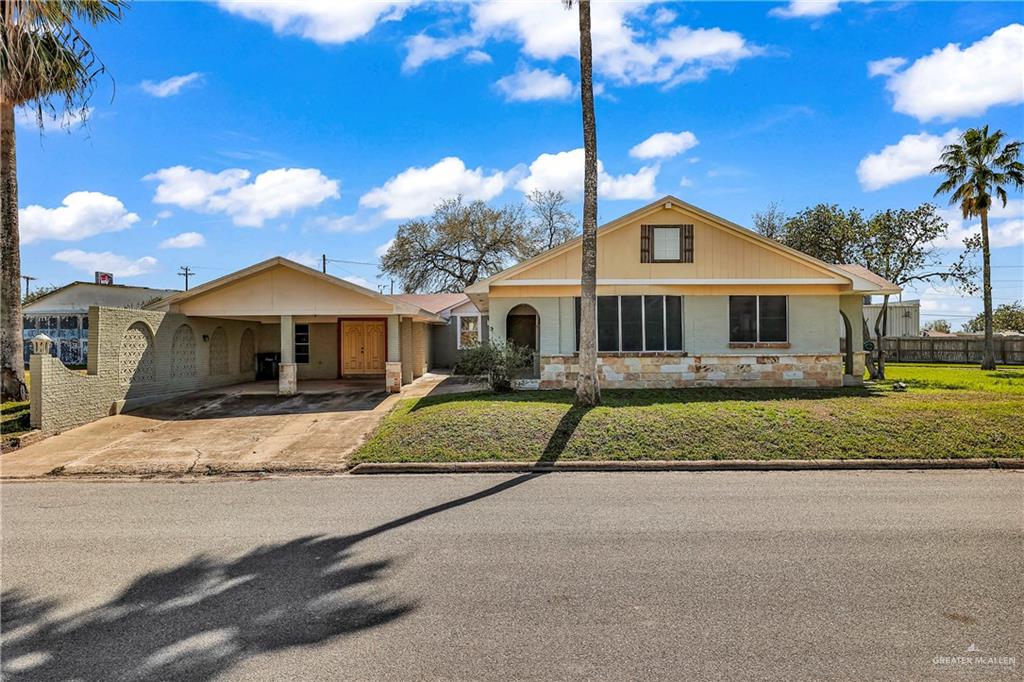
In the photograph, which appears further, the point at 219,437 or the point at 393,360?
the point at 393,360

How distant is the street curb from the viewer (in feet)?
30.3

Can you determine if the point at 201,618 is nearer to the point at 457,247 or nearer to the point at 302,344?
the point at 302,344

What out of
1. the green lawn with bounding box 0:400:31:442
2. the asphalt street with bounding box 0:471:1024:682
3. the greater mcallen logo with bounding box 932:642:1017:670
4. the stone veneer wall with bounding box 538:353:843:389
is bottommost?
the greater mcallen logo with bounding box 932:642:1017:670

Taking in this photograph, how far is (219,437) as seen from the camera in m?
11.9

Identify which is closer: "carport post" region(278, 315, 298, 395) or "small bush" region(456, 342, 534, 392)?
"small bush" region(456, 342, 534, 392)

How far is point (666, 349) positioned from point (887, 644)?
515 inches

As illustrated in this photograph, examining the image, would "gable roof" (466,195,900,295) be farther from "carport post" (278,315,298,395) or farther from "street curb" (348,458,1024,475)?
"street curb" (348,458,1024,475)

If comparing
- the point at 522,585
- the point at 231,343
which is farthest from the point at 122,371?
the point at 522,585

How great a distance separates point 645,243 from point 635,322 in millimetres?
2257

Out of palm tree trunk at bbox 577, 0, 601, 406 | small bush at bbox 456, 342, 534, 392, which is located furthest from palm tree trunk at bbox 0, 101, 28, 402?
palm tree trunk at bbox 577, 0, 601, 406

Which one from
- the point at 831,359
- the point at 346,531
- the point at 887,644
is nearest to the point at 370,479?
the point at 346,531

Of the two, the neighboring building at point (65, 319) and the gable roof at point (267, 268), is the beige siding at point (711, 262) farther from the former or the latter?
the neighboring building at point (65, 319)

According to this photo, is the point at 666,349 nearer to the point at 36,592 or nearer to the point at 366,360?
the point at 366,360

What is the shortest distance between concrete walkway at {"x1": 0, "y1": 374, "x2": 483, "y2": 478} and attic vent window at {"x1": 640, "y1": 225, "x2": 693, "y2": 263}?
6.56 meters
